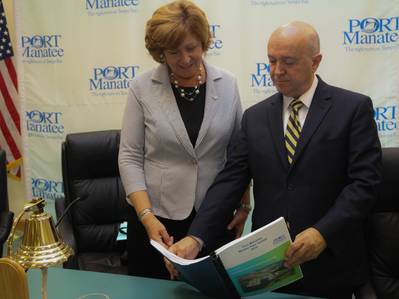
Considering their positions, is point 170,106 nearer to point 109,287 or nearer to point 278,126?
point 278,126

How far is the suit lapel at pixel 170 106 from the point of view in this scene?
174 cm

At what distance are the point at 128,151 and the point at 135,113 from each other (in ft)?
0.51

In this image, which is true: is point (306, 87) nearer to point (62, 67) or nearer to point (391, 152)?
point (391, 152)

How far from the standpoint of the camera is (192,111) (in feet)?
5.88

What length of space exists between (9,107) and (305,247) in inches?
113

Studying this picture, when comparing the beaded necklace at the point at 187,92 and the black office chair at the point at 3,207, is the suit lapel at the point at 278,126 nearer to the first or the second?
the beaded necklace at the point at 187,92

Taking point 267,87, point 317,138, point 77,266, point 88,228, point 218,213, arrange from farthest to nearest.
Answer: point 267,87, point 88,228, point 77,266, point 218,213, point 317,138

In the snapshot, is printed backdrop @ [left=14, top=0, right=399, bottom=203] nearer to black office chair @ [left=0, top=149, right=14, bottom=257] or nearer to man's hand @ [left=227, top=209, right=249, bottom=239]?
black office chair @ [left=0, top=149, right=14, bottom=257]

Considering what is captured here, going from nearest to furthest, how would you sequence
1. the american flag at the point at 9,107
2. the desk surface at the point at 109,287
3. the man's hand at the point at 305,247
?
the man's hand at the point at 305,247 < the desk surface at the point at 109,287 < the american flag at the point at 9,107

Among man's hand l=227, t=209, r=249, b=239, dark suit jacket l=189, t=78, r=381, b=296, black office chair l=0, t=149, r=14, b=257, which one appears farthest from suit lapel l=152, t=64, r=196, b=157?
black office chair l=0, t=149, r=14, b=257

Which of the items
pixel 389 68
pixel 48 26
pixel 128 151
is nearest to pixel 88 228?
pixel 128 151

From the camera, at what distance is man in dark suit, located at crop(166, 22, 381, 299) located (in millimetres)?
1479

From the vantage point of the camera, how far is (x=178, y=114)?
69.4 inches

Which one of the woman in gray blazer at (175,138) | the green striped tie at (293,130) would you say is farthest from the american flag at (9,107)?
the green striped tie at (293,130)
